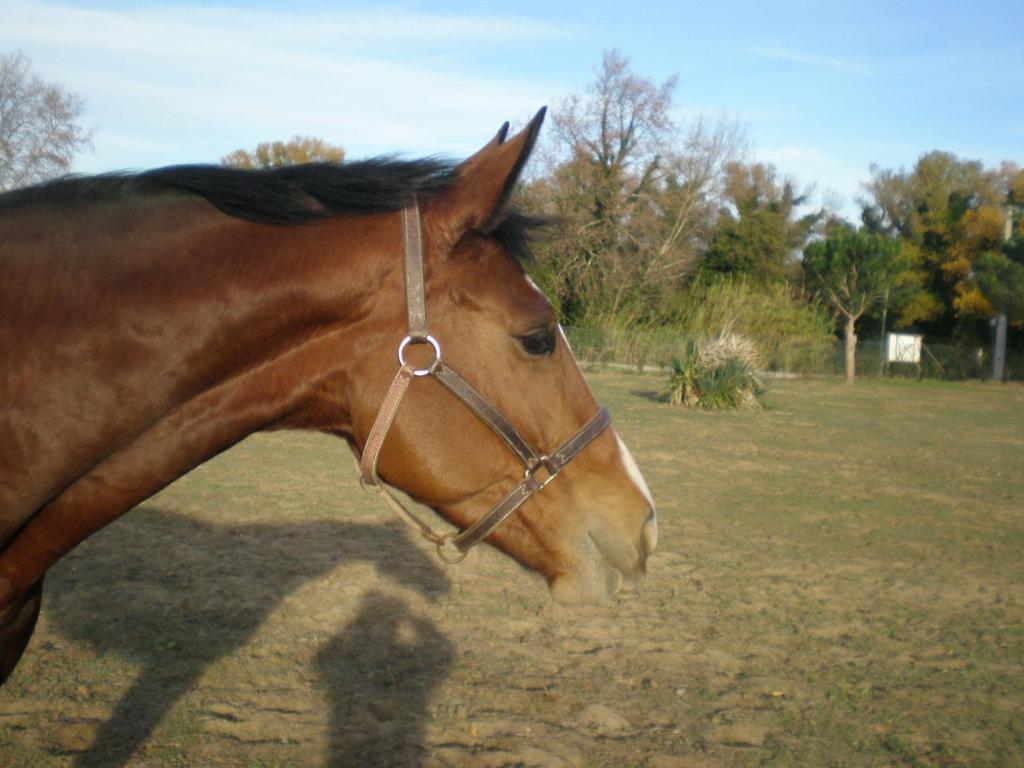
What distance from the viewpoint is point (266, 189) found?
1.93m

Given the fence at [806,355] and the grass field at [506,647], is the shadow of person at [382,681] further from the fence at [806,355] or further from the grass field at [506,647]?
the fence at [806,355]

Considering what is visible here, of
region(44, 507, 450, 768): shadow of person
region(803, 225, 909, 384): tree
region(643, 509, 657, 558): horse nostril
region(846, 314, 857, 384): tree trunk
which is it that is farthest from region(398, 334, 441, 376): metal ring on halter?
region(846, 314, 857, 384): tree trunk

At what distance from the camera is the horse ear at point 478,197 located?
1.87m

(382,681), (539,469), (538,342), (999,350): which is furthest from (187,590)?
(999,350)

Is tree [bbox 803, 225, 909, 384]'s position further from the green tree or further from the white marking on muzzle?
the white marking on muzzle

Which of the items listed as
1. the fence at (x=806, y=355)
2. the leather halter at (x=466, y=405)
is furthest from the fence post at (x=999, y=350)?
the leather halter at (x=466, y=405)

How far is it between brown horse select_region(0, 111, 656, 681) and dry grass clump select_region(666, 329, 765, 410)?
729 inches

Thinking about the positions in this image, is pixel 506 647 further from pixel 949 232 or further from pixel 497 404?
pixel 949 232

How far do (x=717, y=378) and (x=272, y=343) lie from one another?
18940 mm

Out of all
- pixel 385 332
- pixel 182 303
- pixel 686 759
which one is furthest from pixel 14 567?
pixel 686 759

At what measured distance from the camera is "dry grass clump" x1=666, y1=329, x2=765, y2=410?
1984 centimetres

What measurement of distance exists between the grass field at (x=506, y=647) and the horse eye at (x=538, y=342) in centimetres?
222

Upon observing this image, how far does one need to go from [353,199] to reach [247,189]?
26 centimetres

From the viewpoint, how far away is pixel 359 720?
3719 millimetres
